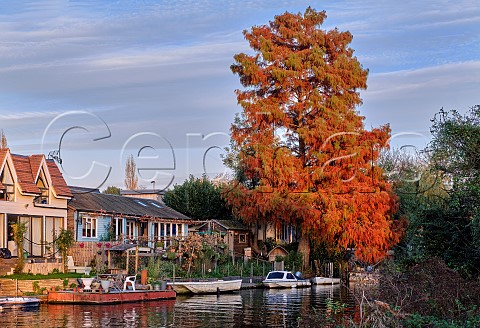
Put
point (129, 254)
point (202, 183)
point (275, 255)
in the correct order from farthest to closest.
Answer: point (202, 183) → point (275, 255) → point (129, 254)

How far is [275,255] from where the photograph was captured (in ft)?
212

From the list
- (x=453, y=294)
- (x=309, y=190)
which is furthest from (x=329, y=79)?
(x=453, y=294)

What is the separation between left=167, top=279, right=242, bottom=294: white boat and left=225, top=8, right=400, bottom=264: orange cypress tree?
9695 millimetres

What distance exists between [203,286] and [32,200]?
12.4m

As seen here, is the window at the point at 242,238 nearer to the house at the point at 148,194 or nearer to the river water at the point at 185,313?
the house at the point at 148,194

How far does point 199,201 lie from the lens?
75.2 m

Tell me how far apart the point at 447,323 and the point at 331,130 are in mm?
40104

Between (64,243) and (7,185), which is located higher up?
(7,185)

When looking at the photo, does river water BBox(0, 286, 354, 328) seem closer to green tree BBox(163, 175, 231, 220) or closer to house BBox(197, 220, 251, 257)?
house BBox(197, 220, 251, 257)

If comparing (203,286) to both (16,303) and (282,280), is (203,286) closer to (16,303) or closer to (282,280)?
(282,280)

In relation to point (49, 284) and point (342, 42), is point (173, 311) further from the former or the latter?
point (342, 42)

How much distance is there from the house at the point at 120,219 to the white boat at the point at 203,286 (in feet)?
14.2

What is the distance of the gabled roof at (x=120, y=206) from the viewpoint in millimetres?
54906

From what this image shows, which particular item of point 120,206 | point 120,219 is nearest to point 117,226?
point 120,219
